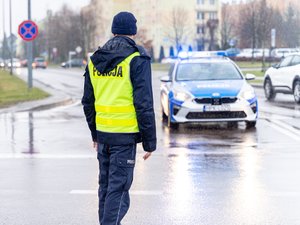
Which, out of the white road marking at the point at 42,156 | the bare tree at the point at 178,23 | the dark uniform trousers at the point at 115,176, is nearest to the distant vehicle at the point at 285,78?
the white road marking at the point at 42,156

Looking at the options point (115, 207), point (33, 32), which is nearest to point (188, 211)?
point (115, 207)

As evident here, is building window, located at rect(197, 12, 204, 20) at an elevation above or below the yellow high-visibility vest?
above

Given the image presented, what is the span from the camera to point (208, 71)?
1437 cm

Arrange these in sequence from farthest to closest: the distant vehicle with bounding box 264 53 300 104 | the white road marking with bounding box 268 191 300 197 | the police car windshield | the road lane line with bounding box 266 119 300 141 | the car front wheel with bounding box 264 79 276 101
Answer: the car front wheel with bounding box 264 79 276 101
the distant vehicle with bounding box 264 53 300 104
the police car windshield
the road lane line with bounding box 266 119 300 141
the white road marking with bounding box 268 191 300 197

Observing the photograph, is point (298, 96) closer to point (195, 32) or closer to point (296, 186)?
point (296, 186)

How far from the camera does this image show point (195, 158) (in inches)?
372

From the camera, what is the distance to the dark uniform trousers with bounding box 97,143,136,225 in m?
4.95

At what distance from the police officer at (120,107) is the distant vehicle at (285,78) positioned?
1617cm

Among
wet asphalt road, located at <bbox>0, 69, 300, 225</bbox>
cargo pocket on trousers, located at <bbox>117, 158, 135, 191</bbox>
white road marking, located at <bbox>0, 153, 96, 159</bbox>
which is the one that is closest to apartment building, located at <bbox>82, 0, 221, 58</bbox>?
wet asphalt road, located at <bbox>0, 69, 300, 225</bbox>

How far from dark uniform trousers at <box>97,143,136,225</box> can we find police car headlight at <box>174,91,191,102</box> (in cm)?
800

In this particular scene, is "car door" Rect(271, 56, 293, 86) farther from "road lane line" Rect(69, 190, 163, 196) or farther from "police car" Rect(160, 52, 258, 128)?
"road lane line" Rect(69, 190, 163, 196)

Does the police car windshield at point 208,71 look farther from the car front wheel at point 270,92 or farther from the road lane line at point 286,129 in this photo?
the car front wheel at point 270,92

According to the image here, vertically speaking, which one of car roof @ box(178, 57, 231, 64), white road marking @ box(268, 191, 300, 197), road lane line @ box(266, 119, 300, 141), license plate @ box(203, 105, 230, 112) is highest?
car roof @ box(178, 57, 231, 64)

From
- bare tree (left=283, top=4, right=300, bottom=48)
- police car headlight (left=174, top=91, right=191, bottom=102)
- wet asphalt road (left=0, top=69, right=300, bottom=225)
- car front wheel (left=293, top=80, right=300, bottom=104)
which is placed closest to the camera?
wet asphalt road (left=0, top=69, right=300, bottom=225)
